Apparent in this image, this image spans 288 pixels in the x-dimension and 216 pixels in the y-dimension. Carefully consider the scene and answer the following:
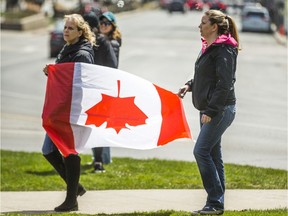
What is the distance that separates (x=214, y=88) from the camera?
8.55m

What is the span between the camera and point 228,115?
866cm

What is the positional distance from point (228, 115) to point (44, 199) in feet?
8.60

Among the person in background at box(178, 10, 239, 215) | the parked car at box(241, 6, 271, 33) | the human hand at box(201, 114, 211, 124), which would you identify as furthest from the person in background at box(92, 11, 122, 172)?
the parked car at box(241, 6, 271, 33)

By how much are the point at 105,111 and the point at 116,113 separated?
0.11 meters

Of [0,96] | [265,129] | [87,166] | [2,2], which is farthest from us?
[2,2]

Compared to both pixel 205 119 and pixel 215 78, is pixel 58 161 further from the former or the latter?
pixel 215 78

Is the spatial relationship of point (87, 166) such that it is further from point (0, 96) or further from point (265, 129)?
point (0, 96)

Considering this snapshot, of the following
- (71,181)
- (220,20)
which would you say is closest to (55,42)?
(71,181)

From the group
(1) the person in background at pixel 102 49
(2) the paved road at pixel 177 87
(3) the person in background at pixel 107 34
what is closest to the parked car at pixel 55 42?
(2) the paved road at pixel 177 87

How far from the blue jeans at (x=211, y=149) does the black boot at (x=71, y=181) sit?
1239 millimetres

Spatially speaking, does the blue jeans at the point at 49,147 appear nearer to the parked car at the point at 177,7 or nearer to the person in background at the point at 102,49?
the person in background at the point at 102,49

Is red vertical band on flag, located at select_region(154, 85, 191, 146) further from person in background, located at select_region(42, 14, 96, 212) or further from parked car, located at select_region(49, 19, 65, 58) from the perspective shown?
parked car, located at select_region(49, 19, 65, 58)

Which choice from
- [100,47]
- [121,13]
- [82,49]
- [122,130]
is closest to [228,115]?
[122,130]

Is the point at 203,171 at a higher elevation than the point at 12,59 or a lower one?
higher
